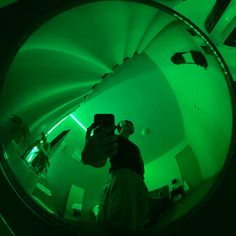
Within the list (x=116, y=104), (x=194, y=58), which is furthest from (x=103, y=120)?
(x=194, y=58)

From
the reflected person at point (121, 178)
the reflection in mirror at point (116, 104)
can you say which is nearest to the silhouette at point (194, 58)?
the reflection in mirror at point (116, 104)

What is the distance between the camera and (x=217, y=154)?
552mm

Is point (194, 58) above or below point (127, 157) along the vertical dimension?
above

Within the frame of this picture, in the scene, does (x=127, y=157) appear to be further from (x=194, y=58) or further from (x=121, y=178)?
(x=194, y=58)

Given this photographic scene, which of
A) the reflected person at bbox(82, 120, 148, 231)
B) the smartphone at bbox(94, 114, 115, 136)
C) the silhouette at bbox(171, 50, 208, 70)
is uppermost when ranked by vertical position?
the silhouette at bbox(171, 50, 208, 70)

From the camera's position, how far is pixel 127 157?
538 mm

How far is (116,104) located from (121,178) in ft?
0.38

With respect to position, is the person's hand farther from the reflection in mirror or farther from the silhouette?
the silhouette

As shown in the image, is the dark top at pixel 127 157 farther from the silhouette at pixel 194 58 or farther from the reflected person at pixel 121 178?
the silhouette at pixel 194 58

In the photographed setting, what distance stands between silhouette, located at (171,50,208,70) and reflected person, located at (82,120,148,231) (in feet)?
0.42

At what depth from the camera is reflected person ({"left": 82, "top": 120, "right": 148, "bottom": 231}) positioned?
0.53m

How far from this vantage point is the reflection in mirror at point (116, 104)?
0.53 m

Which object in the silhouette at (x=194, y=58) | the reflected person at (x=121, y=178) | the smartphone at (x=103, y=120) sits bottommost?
the reflected person at (x=121, y=178)

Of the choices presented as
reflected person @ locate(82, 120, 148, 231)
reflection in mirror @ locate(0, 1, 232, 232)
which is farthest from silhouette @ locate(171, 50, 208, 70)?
reflected person @ locate(82, 120, 148, 231)
